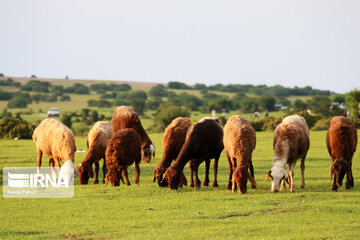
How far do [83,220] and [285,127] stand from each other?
7209 millimetres

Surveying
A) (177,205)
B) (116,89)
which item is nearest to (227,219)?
(177,205)

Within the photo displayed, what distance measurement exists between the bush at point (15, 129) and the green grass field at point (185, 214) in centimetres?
3102

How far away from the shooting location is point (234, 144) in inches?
664

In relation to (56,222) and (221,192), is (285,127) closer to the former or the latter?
(221,192)

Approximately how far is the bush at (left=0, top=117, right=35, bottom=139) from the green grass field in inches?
1221

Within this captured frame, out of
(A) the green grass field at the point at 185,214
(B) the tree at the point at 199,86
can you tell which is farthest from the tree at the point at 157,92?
(A) the green grass field at the point at 185,214

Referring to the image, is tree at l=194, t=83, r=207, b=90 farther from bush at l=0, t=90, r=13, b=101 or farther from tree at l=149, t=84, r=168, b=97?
bush at l=0, t=90, r=13, b=101

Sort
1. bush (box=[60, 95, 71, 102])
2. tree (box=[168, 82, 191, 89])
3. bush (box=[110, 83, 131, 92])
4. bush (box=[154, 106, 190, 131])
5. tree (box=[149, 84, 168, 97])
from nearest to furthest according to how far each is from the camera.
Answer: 1. bush (box=[154, 106, 190, 131])
2. bush (box=[60, 95, 71, 102])
3. tree (box=[149, 84, 168, 97])
4. bush (box=[110, 83, 131, 92])
5. tree (box=[168, 82, 191, 89])

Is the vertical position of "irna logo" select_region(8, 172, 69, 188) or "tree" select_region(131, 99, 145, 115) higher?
"tree" select_region(131, 99, 145, 115)

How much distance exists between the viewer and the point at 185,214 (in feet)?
45.3

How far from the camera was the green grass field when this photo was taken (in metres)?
12.1

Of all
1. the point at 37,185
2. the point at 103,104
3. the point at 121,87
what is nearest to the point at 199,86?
the point at 121,87

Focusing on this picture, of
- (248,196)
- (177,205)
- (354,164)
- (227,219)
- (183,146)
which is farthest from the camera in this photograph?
(354,164)

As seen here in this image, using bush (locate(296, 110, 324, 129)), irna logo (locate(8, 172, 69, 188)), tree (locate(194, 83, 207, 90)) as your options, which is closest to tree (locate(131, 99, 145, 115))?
bush (locate(296, 110, 324, 129))
